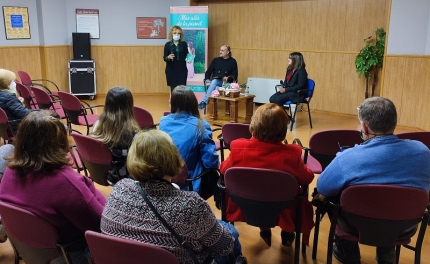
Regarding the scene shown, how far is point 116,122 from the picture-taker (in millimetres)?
3209

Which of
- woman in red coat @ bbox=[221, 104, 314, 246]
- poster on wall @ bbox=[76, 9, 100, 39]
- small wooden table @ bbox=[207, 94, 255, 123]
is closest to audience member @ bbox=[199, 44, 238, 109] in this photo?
small wooden table @ bbox=[207, 94, 255, 123]

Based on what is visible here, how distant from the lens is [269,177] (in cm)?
235

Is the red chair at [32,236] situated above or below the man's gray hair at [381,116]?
below

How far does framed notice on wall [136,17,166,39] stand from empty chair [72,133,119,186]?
687 cm

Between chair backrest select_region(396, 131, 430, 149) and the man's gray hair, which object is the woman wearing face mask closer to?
the man's gray hair

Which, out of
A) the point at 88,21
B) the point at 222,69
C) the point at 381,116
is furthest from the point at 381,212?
the point at 88,21

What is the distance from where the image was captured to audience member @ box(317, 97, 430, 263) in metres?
2.18

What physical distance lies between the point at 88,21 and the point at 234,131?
6834mm

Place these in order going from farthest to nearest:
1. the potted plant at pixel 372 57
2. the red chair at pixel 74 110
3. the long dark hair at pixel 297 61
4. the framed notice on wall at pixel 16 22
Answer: the framed notice on wall at pixel 16 22, the potted plant at pixel 372 57, the long dark hair at pixel 297 61, the red chair at pixel 74 110

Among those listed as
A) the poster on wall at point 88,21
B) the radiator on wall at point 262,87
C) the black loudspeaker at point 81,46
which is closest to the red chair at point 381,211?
the radiator on wall at point 262,87

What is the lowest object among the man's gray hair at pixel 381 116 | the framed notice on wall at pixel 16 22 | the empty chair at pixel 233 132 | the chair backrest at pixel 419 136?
the empty chair at pixel 233 132

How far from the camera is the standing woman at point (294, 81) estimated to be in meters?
6.63

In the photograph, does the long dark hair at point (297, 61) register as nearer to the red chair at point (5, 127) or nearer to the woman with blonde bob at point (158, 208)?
the red chair at point (5, 127)

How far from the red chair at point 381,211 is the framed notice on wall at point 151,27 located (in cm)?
822
